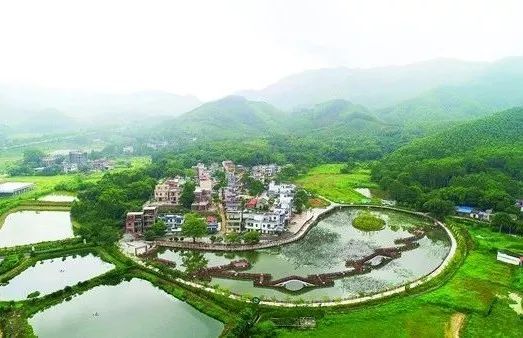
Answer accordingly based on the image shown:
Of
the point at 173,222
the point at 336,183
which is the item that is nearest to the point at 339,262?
the point at 173,222

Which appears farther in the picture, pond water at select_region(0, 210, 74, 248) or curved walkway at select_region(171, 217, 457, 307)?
pond water at select_region(0, 210, 74, 248)

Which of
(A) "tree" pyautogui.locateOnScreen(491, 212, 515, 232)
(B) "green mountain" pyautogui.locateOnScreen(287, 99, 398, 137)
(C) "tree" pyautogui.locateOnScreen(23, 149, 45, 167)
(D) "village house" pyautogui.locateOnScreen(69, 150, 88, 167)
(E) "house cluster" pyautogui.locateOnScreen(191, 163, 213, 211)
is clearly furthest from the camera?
(B) "green mountain" pyautogui.locateOnScreen(287, 99, 398, 137)

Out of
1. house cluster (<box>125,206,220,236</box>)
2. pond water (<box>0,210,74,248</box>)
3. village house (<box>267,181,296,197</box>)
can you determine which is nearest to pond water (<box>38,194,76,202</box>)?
pond water (<box>0,210,74,248</box>)

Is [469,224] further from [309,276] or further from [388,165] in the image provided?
[388,165]

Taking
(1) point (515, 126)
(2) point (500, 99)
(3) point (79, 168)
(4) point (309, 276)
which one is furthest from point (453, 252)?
(2) point (500, 99)

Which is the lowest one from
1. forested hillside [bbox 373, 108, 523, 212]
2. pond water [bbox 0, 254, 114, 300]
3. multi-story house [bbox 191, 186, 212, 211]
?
pond water [bbox 0, 254, 114, 300]

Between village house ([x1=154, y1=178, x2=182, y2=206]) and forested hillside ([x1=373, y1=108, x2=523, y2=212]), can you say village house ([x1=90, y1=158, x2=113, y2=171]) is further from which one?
forested hillside ([x1=373, y1=108, x2=523, y2=212])

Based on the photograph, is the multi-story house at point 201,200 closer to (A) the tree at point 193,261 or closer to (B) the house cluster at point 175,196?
(B) the house cluster at point 175,196

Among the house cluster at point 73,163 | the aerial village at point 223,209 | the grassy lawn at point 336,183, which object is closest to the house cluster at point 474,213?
the grassy lawn at point 336,183
